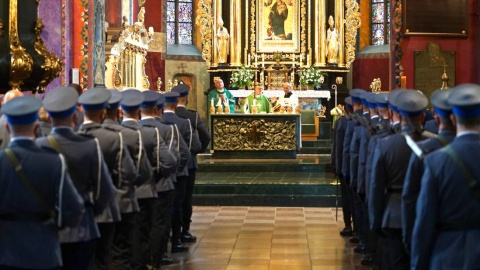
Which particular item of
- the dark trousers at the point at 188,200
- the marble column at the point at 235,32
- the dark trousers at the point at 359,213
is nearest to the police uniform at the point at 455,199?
the dark trousers at the point at 359,213

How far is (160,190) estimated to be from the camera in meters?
10.2

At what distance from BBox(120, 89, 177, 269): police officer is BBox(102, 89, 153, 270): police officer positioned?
17cm

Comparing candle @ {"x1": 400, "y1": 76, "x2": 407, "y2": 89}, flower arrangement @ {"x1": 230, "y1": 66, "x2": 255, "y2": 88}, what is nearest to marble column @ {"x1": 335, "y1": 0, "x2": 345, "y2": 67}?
flower arrangement @ {"x1": 230, "y1": 66, "x2": 255, "y2": 88}

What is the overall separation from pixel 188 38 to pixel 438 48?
50.0 feet

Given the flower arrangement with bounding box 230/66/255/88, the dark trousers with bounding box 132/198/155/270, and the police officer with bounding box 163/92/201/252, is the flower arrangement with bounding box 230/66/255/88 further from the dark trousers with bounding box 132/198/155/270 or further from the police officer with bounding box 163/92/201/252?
the dark trousers with bounding box 132/198/155/270

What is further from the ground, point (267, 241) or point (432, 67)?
point (432, 67)

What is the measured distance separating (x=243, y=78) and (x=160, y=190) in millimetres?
19649

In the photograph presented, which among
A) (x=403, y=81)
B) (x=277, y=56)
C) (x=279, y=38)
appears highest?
(x=279, y=38)

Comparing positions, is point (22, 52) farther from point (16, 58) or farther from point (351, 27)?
point (351, 27)

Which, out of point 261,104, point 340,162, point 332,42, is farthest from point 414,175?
point 332,42

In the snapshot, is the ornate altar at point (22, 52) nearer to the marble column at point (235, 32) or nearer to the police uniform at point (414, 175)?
the police uniform at point (414, 175)

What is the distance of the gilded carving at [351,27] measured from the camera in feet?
104

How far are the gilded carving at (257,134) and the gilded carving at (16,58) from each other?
969 cm

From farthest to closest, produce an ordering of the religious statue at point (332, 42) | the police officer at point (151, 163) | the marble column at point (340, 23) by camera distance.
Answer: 1. the marble column at point (340, 23)
2. the religious statue at point (332, 42)
3. the police officer at point (151, 163)
